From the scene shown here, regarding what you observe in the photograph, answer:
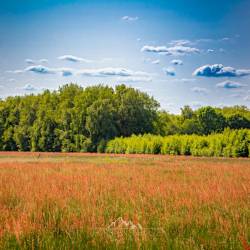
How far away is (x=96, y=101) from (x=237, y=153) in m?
27.0

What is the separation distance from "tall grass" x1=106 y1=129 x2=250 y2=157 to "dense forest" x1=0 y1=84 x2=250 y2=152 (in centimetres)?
462

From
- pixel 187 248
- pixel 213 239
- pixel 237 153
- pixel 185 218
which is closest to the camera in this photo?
pixel 187 248

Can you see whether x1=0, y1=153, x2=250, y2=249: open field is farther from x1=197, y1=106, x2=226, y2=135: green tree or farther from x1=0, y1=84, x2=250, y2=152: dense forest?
x1=197, y1=106, x2=226, y2=135: green tree

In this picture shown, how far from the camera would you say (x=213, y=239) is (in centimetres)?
734

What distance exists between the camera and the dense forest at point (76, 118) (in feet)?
203

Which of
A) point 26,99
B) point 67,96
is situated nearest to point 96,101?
point 67,96

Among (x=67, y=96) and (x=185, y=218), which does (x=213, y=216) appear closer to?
(x=185, y=218)

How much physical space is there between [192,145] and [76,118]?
23.7 m

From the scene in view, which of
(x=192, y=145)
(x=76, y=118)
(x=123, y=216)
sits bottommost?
(x=123, y=216)

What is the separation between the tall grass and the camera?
41.0 metres

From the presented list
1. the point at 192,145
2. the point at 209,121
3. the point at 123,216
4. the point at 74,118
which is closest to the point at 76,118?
the point at 74,118

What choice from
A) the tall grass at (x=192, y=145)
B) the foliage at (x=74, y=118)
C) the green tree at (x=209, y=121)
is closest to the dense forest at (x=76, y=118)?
the foliage at (x=74, y=118)

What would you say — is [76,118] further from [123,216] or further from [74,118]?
[123,216]

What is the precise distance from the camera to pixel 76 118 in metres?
63.8
